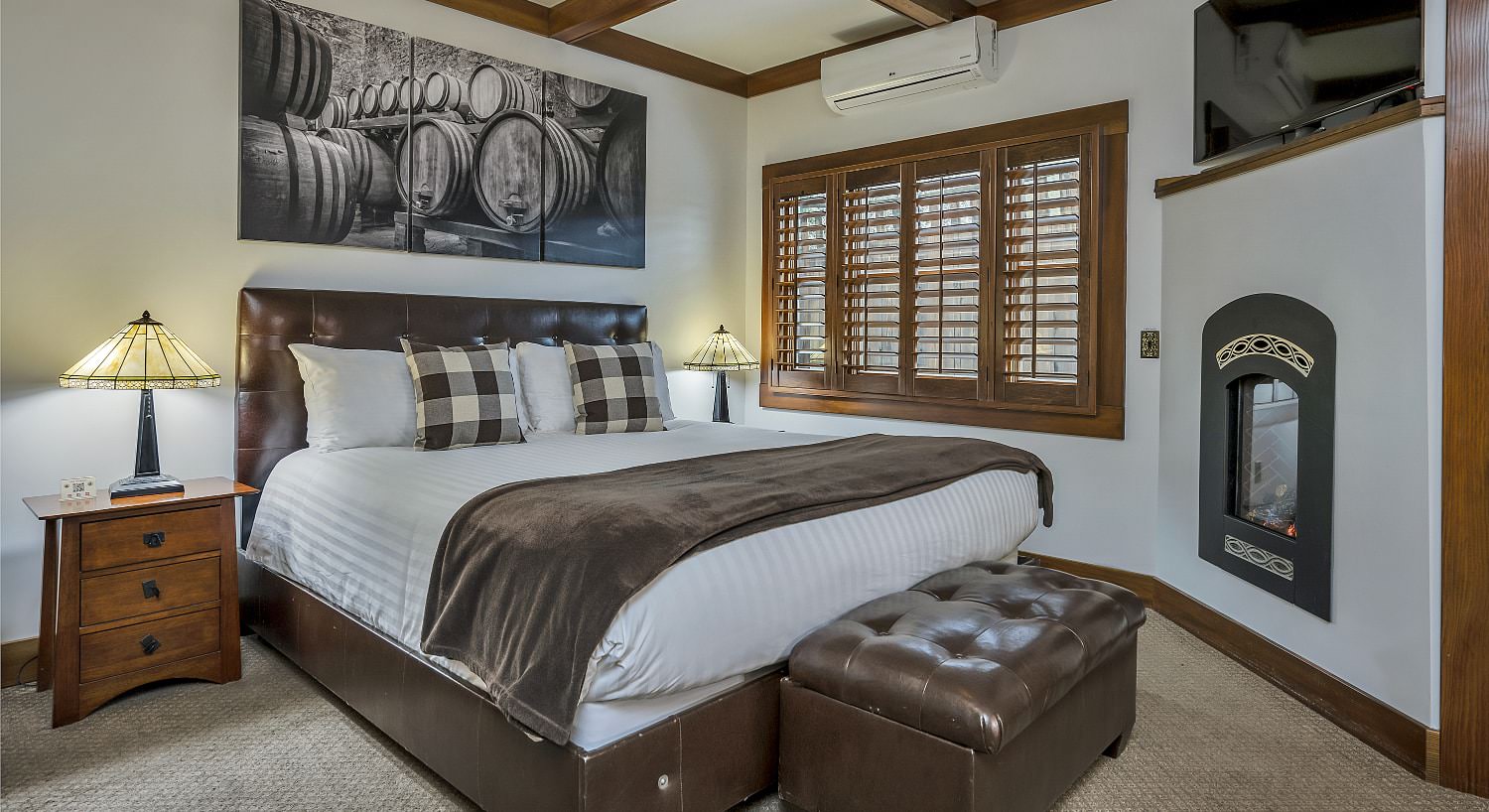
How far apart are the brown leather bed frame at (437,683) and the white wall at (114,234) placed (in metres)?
0.15

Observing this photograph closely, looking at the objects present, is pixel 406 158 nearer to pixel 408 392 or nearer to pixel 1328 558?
pixel 408 392

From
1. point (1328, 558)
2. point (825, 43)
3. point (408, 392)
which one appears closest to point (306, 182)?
point (408, 392)

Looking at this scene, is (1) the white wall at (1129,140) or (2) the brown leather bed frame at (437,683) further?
(1) the white wall at (1129,140)

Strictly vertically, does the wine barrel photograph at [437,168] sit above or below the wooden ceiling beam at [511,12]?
below

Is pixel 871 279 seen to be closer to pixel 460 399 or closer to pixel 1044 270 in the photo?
pixel 1044 270

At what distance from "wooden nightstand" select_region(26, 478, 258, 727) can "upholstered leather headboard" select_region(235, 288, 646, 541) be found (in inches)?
13.7

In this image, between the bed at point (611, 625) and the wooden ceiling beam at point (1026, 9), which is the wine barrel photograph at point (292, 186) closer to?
the bed at point (611, 625)

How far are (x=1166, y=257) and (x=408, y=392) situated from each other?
2999 mm

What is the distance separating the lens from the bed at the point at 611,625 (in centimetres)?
169

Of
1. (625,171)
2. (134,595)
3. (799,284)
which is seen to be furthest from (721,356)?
(134,595)

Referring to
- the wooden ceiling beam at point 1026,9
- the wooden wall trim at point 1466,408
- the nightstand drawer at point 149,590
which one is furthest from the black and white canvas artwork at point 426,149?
the wooden wall trim at point 1466,408

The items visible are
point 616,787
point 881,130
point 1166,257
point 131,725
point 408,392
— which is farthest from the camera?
point 881,130

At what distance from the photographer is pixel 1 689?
2713mm

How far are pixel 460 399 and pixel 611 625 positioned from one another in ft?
5.84
